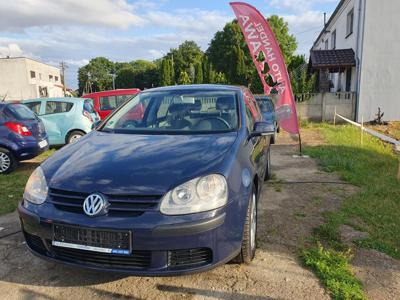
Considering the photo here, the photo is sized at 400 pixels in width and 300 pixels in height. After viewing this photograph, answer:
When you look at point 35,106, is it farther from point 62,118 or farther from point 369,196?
point 369,196

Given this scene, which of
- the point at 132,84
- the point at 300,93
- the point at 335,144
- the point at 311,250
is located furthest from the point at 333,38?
the point at 132,84

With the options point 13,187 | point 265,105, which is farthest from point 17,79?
point 13,187

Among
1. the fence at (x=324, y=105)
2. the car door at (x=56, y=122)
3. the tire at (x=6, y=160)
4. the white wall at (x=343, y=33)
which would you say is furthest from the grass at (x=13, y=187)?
the white wall at (x=343, y=33)

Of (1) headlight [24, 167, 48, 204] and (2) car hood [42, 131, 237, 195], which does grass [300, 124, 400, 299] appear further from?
(1) headlight [24, 167, 48, 204]

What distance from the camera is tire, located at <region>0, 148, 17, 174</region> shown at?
6888 millimetres

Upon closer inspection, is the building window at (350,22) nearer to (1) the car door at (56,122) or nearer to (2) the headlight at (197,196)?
(1) the car door at (56,122)

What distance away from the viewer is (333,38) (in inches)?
945

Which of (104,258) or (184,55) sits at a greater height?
(184,55)

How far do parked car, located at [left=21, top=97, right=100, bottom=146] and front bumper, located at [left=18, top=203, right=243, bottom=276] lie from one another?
22.9ft

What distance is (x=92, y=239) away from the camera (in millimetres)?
2518

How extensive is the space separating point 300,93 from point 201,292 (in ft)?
55.7

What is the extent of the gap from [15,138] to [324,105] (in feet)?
46.2

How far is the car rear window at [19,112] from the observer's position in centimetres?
696

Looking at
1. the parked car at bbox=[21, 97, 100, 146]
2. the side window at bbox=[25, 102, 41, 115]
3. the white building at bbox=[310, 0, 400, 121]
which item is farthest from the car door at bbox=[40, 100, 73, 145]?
the white building at bbox=[310, 0, 400, 121]
